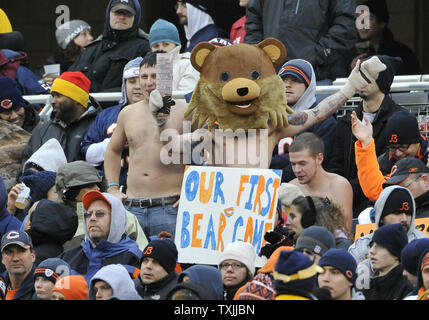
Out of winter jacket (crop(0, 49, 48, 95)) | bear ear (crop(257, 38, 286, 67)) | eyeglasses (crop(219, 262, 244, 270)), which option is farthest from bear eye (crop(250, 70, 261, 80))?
winter jacket (crop(0, 49, 48, 95))

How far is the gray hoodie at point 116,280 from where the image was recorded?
9000mm

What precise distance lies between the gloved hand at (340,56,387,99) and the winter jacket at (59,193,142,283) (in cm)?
181

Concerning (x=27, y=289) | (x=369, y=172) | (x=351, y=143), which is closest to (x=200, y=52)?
(x=369, y=172)

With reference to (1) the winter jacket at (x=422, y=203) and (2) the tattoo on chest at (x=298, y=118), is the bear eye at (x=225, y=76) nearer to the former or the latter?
(2) the tattoo on chest at (x=298, y=118)

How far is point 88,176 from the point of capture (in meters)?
10.8

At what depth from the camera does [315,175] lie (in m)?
10.3

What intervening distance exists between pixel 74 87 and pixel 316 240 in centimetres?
375

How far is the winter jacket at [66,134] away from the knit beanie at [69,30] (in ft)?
7.35

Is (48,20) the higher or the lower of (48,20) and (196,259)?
the higher

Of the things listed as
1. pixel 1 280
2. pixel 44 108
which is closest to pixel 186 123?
pixel 1 280

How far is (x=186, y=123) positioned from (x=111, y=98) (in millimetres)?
1991

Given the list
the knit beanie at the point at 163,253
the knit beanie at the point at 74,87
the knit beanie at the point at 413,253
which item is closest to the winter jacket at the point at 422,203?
the knit beanie at the point at 413,253

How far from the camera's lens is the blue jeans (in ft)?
34.7

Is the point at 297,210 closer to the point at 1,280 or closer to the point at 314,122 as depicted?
the point at 314,122
